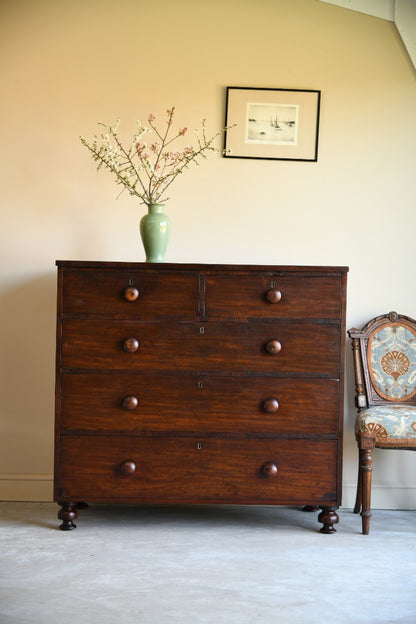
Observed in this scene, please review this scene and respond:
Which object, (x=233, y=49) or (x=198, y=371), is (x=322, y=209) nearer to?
(x=233, y=49)

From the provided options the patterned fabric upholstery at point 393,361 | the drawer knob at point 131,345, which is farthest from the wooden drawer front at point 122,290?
the patterned fabric upholstery at point 393,361

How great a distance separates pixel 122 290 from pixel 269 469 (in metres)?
0.99

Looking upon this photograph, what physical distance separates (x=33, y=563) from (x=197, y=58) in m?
2.54

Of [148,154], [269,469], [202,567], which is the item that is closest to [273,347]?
[269,469]

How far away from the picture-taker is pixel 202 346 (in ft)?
10.2

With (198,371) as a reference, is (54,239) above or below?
above

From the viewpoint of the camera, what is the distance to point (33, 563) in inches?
106

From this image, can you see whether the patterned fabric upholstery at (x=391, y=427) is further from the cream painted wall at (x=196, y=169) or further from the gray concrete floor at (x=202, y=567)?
the cream painted wall at (x=196, y=169)

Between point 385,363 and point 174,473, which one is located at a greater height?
point 385,363

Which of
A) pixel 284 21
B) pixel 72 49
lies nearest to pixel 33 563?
pixel 72 49

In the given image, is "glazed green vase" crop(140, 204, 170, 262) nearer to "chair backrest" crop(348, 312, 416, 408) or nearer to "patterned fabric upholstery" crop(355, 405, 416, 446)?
"chair backrest" crop(348, 312, 416, 408)

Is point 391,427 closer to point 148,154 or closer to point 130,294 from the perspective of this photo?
point 130,294

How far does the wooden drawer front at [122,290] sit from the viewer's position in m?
3.10

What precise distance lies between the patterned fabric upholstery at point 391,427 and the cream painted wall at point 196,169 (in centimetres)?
57
